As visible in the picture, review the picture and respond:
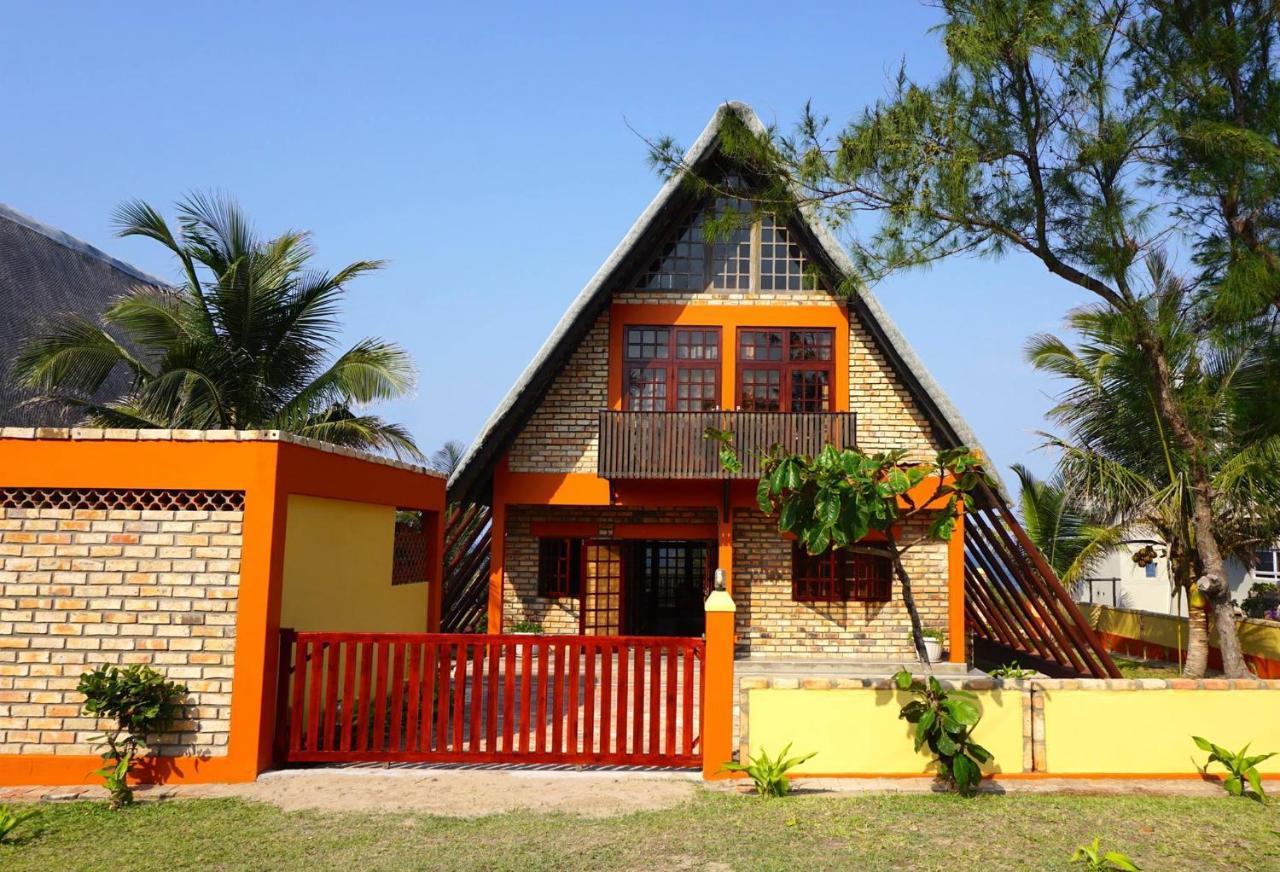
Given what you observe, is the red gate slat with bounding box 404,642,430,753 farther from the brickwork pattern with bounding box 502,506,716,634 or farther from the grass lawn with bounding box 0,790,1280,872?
the brickwork pattern with bounding box 502,506,716,634

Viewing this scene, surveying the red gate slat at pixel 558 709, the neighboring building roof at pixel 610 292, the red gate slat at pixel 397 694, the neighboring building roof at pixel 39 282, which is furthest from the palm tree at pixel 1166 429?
the neighboring building roof at pixel 39 282

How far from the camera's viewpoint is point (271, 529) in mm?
6684

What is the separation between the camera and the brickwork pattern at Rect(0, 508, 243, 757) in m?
6.60

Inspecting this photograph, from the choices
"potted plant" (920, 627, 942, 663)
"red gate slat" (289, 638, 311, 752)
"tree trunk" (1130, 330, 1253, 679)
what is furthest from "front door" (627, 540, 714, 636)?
"red gate slat" (289, 638, 311, 752)

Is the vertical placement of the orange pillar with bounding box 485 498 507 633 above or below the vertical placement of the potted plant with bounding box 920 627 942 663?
above

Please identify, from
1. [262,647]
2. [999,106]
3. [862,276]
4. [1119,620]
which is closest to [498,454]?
[862,276]

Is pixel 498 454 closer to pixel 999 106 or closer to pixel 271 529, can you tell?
pixel 271 529

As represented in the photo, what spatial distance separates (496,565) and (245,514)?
7182 millimetres

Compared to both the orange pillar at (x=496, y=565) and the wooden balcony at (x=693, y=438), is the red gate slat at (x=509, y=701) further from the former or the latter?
the orange pillar at (x=496, y=565)

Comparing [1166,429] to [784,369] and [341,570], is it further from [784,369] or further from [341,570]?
[341,570]

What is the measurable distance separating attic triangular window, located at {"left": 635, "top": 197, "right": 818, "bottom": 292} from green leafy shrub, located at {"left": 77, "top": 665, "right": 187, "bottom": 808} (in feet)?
30.0

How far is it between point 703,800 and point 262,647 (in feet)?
10.7

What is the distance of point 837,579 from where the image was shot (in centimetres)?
1388

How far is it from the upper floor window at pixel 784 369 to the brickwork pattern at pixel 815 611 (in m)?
1.72
